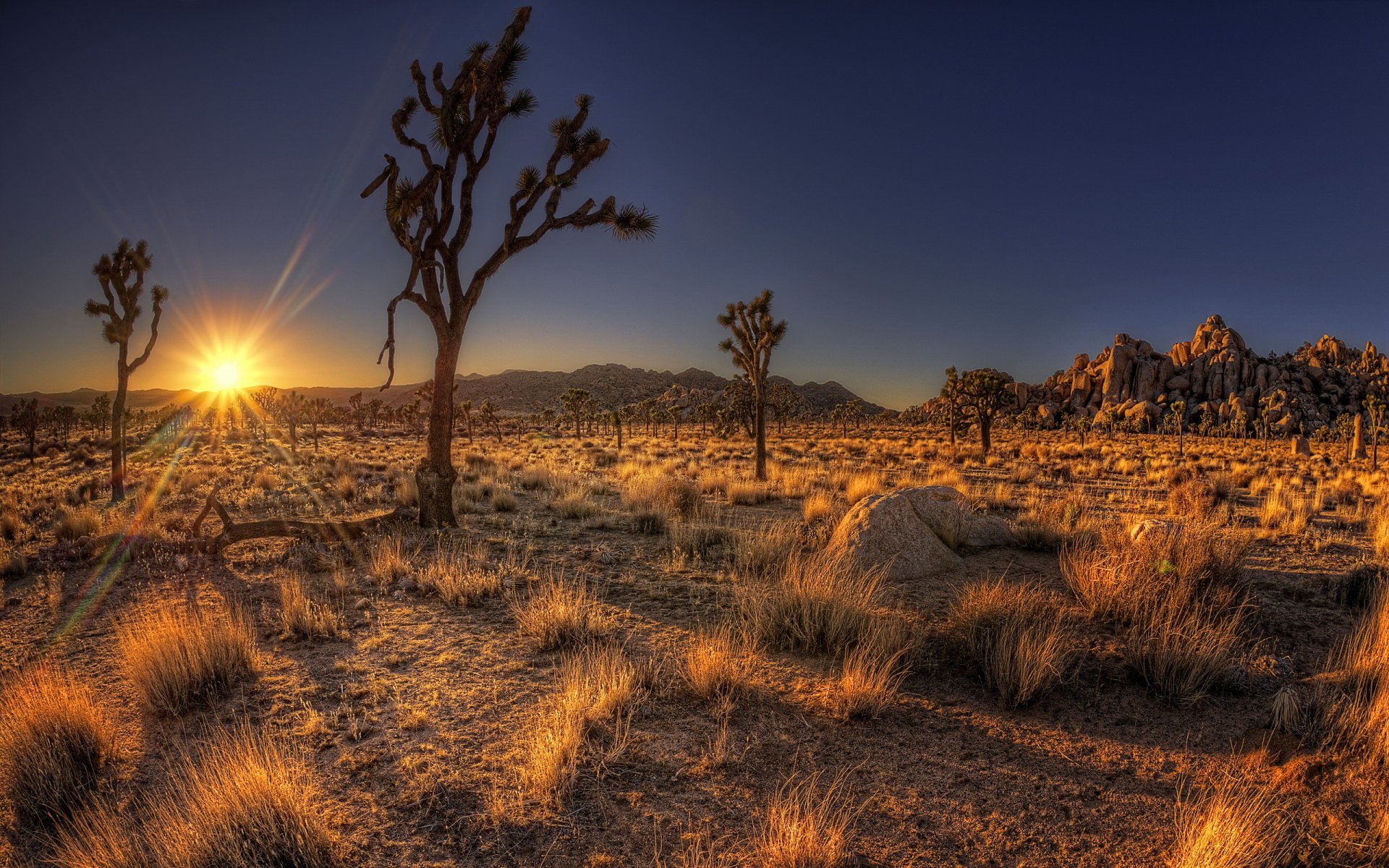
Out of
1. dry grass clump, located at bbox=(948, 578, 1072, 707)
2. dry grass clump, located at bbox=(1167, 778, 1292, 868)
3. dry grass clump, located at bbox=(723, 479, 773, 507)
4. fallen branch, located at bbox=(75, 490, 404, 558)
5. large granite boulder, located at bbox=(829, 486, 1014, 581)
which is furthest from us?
dry grass clump, located at bbox=(723, 479, 773, 507)

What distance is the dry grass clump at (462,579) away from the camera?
670 cm

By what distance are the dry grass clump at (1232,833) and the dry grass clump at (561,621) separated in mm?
4360

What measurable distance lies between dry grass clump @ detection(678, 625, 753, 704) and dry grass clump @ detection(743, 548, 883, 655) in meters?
0.71

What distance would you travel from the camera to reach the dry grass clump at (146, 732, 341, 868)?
266 cm

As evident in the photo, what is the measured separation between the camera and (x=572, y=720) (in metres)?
3.72

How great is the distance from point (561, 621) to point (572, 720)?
1.80 metres

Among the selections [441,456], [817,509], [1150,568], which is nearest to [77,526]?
[441,456]

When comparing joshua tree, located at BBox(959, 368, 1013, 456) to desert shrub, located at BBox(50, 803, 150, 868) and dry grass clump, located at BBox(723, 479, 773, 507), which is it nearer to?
dry grass clump, located at BBox(723, 479, 773, 507)

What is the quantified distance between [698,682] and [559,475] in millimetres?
15385

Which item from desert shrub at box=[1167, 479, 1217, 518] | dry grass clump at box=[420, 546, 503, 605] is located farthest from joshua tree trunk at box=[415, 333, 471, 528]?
desert shrub at box=[1167, 479, 1217, 518]

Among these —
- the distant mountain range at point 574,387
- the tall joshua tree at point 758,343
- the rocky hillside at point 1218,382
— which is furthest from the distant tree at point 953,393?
the distant mountain range at point 574,387

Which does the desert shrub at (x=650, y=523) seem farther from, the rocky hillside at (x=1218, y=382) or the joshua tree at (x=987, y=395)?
the rocky hillside at (x=1218, y=382)

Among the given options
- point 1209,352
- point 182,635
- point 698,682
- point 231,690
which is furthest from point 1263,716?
point 1209,352

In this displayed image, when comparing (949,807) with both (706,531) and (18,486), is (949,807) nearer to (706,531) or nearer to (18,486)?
(706,531)
